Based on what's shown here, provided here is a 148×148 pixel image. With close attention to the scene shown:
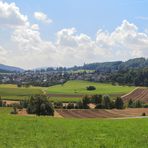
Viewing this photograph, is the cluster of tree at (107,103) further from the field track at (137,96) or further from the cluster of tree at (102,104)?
the field track at (137,96)

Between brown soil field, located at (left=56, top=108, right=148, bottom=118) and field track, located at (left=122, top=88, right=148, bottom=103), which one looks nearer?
brown soil field, located at (left=56, top=108, right=148, bottom=118)

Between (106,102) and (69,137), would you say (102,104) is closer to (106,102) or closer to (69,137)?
(106,102)

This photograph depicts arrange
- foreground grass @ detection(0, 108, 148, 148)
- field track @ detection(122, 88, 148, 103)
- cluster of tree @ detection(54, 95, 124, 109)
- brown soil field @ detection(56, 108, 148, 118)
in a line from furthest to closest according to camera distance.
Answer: field track @ detection(122, 88, 148, 103) → cluster of tree @ detection(54, 95, 124, 109) → brown soil field @ detection(56, 108, 148, 118) → foreground grass @ detection(0, 108, 148, 148)

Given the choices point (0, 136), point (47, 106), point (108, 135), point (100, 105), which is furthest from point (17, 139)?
point (100, 105)

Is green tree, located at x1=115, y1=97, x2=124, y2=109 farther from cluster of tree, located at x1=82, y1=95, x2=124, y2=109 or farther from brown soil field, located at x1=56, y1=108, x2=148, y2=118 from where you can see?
brown soil field, located at x1=56, y1=108, x2=148, y2=118

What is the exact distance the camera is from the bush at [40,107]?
94213 mm

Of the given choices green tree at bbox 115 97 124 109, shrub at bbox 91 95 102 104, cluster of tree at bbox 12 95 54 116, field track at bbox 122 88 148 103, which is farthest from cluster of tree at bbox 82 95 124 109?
cluster of tree at bbox 12 95 54 116

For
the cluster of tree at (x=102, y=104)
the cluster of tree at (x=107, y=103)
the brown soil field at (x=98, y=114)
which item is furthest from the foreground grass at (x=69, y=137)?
the cluster of tree at (x=107, y=103)

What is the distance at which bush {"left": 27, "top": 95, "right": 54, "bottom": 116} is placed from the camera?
309ft

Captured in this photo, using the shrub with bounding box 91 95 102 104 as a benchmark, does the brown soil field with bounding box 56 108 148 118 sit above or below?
below

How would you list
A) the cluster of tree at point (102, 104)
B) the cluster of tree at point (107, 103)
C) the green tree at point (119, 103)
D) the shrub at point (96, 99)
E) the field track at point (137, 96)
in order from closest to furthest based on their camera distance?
the cluster of tree at point (102, 104) → the cluster of tree at point (107, 103) → the green tree at point (119, 103) → the shrub at point (96, 99) → the field track at point (137, 96)

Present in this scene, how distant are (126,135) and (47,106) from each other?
239 feet

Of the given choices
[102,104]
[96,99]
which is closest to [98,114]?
[102,104]

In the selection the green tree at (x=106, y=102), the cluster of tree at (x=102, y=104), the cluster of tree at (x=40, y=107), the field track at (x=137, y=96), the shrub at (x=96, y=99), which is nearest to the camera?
the cluster of tree at (x=40, y=107)
